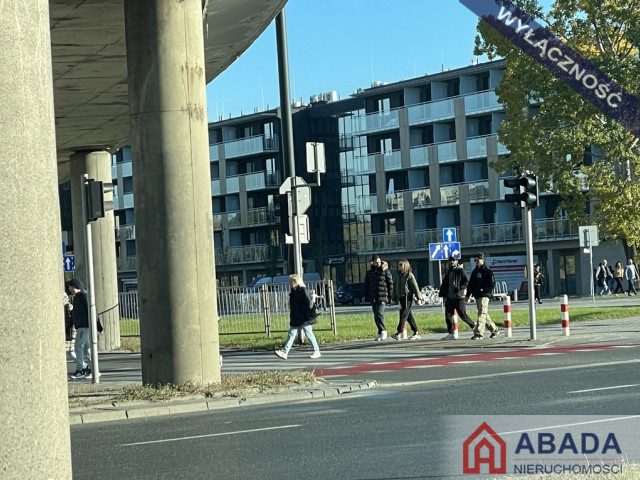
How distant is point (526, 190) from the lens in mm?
25766

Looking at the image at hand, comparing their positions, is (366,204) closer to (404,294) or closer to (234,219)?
(234,219)

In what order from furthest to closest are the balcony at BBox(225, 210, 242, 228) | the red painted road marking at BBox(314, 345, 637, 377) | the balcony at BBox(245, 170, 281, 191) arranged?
1. the balcony at BBox(225, 210, 242, 228)
2. the balcony at BBox(245, 170, 281, 191)
3. the red painted road marking at BBox(314, 345, 637, 377)

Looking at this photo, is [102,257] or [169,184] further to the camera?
[102,257]

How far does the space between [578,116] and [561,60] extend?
2717 mm

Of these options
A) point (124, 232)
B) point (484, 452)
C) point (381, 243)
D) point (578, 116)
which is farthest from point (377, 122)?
Answer: point (484, 452)

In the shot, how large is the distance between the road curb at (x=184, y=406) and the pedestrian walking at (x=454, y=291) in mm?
11329

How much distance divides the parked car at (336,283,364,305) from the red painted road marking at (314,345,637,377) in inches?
2086

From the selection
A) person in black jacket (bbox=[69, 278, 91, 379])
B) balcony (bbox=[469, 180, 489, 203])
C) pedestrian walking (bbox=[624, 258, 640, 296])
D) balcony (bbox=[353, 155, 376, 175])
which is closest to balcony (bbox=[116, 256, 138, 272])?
balcony (bbox=[353, 155, 376, 175])

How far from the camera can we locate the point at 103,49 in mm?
21250

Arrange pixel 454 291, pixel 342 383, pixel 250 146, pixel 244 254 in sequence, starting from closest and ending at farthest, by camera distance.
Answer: pixel 342 383 → pixel 454 291 → pixel 244 254 → pixel 250 146

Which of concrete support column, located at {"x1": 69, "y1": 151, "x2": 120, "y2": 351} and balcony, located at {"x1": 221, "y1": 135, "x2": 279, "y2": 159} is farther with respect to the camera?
balcony, located at {"x1": 221, "y1": 135, "x2": 279, "y2": 159}

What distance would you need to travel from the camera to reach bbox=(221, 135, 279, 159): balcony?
9800 centimetres

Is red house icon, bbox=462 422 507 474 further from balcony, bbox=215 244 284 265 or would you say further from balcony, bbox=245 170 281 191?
balcony, bbox=245 170 281 191

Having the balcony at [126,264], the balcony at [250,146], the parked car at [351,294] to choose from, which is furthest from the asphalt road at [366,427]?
the balcony at [126,264]
